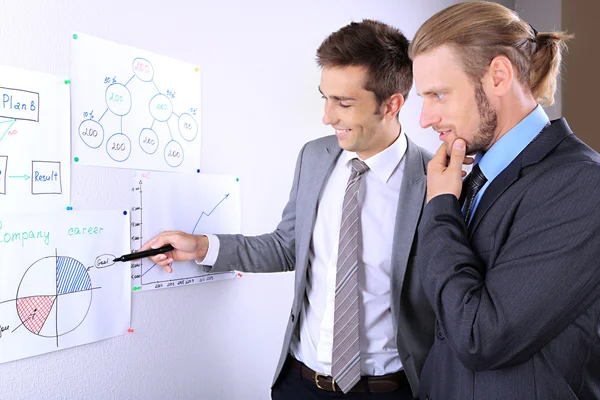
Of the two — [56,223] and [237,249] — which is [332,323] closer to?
[237,249]

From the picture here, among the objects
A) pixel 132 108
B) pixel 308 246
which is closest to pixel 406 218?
pixel 308 246

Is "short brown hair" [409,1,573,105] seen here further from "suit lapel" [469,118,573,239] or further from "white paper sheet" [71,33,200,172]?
"white paper sheet" [71,33,200,172]

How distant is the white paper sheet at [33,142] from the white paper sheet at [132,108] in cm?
5

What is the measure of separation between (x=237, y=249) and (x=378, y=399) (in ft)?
1.91

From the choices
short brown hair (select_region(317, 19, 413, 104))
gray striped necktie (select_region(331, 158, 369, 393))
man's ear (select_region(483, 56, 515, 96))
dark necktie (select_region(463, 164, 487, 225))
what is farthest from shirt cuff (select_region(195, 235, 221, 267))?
man's ear (select_region(483, 56, 515, 96))

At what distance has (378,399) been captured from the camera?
149 centimetres

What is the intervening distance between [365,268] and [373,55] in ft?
2.05

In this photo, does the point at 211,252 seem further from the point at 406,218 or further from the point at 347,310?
the point at 406,218

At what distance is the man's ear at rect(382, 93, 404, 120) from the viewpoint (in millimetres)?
1628

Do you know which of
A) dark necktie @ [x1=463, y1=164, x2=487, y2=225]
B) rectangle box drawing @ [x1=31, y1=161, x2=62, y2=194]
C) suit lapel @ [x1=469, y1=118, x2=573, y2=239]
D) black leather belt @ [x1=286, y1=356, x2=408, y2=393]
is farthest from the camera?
black leather belt @ [x1=286, y1=356, x2=408, y2=393]

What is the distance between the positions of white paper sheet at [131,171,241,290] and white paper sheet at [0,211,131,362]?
54 millimetres

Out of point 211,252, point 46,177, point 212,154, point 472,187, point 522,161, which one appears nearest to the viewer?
point 522,161

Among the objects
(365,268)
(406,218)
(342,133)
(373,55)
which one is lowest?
(365,268)

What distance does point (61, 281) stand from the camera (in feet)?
4.24
